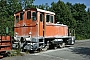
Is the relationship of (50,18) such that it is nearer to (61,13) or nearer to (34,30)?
(34,30)

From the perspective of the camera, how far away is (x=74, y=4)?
52.2m

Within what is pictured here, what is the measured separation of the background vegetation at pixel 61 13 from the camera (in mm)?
29141

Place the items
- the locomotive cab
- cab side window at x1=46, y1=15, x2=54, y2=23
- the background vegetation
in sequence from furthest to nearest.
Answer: the background vegetation < cab side window at x1=46, y1=15, x2=54, y2=23 < the locomotive cab

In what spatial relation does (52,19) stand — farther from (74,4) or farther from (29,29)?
(74,4)

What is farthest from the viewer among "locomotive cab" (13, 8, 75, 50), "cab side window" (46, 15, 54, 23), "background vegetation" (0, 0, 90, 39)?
"background vegetation" (0, 0, 90, 39)

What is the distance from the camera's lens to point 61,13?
35.7 m

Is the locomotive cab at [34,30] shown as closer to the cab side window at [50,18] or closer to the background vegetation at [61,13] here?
the cab side window at [50,18]

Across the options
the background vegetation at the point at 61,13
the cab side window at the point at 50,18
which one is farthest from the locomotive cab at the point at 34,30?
the background vegetation at the point at 61,13

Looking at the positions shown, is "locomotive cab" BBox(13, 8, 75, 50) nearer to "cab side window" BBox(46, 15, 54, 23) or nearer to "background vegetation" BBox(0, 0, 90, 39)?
Answer: "cab side window" BBox(46, 15, 54, 23)

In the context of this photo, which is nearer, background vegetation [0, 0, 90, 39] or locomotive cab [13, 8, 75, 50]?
locomotive cab [13, 8, 75, 50]

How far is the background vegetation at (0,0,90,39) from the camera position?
29141mm

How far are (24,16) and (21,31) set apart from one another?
1.37m

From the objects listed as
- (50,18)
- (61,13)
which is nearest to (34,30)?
(50,18)

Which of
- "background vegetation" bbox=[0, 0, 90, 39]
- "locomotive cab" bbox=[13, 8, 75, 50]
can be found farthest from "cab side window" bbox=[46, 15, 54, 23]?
"background vegetation" bbox=[0, 0, 90, 39]
